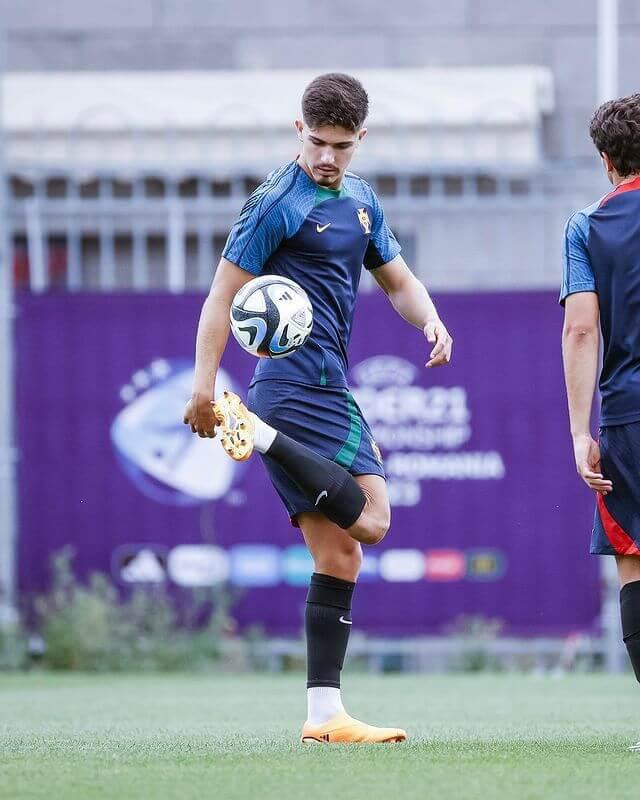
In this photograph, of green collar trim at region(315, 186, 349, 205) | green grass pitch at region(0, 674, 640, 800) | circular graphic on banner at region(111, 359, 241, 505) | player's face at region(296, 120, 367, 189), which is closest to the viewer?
green grass pitch at region(0, 674, 640, 800)

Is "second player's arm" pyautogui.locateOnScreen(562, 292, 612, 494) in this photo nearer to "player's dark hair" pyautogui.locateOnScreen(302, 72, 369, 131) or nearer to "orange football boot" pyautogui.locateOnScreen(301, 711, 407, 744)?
"player's dark hair" pyautogui.locateOnScreen(302, 72, 369, 131)

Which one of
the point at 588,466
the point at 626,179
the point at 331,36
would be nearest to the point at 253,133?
the point at 331,36

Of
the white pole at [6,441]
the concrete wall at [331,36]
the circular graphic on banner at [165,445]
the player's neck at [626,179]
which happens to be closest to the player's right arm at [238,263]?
the player's neck at [626,179]

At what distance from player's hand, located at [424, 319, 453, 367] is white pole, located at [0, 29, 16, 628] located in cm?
577

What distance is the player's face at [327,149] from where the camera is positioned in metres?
4.77

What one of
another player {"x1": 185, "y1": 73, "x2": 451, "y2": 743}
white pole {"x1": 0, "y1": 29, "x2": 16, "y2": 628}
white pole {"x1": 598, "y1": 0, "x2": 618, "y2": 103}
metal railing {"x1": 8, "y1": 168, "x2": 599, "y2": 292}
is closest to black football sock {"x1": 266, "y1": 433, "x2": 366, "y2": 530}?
another player {"x1": 185, "y1": 73, "x2": 451, "y2": 743}

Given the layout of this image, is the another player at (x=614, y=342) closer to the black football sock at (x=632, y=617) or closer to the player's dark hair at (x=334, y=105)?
the black football sock at (x=632, y=617)

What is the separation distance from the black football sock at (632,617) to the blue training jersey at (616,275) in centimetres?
46

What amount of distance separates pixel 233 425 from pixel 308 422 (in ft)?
0.95

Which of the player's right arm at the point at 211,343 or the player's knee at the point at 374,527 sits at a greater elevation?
the player's right arm at the point at 211,343

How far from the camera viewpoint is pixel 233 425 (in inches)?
185

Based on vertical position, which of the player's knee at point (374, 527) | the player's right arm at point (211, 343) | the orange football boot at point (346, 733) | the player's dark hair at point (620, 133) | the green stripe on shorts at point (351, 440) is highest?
the player's dark hair at point (620, 133)

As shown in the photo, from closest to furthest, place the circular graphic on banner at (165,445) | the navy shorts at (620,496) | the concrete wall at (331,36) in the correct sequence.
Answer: the navy shorts at (620,496) < the circular graphic on banner at (165,445) < the concrete wall at (331,36)

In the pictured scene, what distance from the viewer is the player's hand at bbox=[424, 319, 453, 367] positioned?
4848 millimetres
